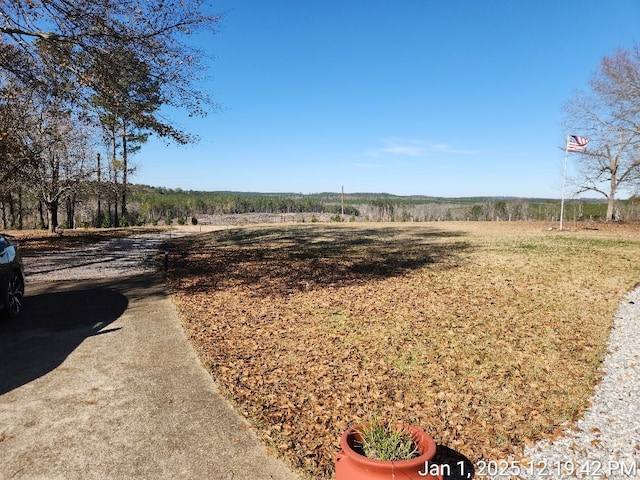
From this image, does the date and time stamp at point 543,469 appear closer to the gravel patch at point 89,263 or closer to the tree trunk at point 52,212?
the gravel patch at point 89,263

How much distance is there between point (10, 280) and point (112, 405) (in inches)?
164

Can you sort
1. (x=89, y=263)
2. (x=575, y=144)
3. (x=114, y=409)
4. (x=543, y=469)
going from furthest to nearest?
(x=575, y=144) → (x=89, y=263) → (x=114, y=409) → (x=543, y=469)

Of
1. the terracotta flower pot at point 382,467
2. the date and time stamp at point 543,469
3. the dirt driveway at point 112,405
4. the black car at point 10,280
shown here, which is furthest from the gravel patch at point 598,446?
the black car at point 10,280

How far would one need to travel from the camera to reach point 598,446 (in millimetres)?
3408

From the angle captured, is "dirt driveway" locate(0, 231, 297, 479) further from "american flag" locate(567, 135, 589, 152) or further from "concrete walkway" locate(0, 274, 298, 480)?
"american flag" locate(567, 135, 589, 152)

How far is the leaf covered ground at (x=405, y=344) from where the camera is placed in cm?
379

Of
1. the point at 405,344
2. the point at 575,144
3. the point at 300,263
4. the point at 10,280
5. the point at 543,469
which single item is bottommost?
the point at 543,469

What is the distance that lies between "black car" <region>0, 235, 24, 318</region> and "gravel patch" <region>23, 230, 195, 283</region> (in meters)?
3.58

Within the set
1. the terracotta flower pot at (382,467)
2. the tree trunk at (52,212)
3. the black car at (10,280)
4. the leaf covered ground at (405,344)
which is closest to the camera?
the terracotta flower pot at (382,467)

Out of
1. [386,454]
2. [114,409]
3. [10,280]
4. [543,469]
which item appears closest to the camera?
[386,454]

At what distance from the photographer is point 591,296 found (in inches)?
337

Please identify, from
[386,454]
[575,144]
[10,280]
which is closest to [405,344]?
[386,454]

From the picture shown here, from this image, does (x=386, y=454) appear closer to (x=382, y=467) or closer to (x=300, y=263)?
(x=382, y=467)

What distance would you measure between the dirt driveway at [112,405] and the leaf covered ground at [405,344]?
1.08ft
